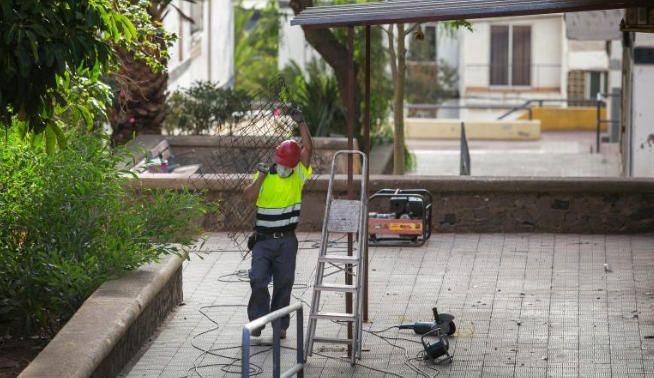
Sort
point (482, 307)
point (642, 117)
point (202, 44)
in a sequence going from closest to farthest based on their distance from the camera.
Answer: point (482, 307) < point (642, 117) < point (202, 44)

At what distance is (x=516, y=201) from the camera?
15.4 metres

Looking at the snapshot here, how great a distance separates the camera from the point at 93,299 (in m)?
10.3

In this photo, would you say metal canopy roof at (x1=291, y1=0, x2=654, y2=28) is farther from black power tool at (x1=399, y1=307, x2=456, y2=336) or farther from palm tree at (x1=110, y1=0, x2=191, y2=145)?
palm tree at (x1=110, y1=0, x2=191, y2=145)

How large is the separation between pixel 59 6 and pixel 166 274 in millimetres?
3318

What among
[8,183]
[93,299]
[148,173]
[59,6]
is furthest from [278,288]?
[148,173]

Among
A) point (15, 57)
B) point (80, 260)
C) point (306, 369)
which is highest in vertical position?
point (15, 57)

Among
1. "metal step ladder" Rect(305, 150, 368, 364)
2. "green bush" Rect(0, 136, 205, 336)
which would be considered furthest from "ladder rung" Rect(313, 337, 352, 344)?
"green bush" Rect(0, 136, 205, 336)

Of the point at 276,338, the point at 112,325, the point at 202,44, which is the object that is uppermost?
the point at 202,44

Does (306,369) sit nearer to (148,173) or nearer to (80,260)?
(80,260)

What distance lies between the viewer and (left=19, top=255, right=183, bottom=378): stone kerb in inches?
351

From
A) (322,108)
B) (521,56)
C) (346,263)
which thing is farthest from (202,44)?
(346,263)

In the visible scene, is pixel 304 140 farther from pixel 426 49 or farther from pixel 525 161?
pixel 426 49

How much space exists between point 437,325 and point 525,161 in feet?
49.1

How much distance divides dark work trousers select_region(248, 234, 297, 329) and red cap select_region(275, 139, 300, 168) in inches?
23.6
